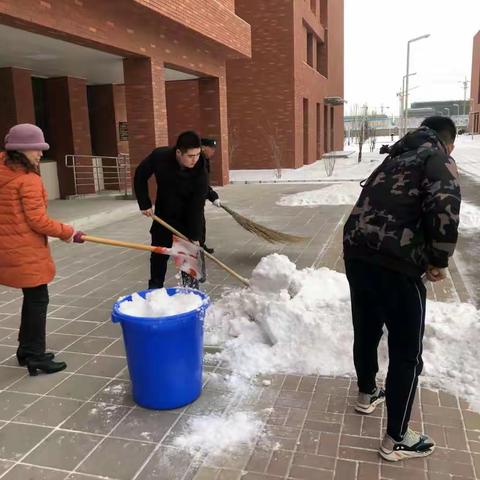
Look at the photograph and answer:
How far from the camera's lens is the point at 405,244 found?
2586 millimetres

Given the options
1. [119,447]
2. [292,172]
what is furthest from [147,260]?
[292,172]

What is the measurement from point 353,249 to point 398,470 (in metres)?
1.15

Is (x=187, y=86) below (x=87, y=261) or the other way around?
the other way around

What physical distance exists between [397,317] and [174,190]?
2579 millimetres

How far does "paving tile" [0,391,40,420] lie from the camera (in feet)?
11.2

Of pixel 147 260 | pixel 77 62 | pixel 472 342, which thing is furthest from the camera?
pixel 77 62

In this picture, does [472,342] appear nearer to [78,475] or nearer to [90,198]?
[78,475]

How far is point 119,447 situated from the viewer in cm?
300

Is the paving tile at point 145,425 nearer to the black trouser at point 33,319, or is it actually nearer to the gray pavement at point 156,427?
the gray pavement at point 156,427

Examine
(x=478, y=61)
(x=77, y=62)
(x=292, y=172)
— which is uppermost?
(x=478, y=61)

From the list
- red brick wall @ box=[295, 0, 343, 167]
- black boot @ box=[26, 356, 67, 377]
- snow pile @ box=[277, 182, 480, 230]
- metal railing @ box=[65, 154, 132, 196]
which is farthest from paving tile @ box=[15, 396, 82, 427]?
red brick wall @ box=[295, 0, 343, 167]

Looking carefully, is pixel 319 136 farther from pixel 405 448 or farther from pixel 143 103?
pixel 405 448

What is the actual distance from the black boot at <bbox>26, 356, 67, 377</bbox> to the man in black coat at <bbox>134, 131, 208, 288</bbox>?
1468mm

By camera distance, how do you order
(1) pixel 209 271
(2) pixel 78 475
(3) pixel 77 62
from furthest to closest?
(3) pixel 77 62 < (1) pixel 209 271 < (2) pixel 78 475
